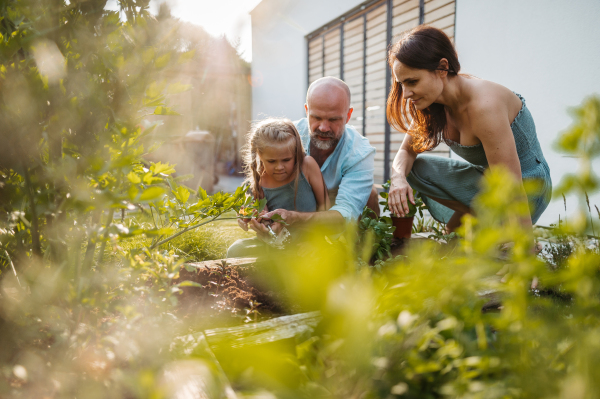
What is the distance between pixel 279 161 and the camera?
246cm

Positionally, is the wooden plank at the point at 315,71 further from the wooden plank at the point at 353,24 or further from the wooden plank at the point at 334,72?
the wooden plank at the point at 353,24

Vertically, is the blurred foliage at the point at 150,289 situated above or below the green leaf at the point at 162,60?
below

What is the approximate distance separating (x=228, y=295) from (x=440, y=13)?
4444 millimetres

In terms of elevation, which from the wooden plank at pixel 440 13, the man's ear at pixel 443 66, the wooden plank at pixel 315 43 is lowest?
the man's ear at pixel 443 66

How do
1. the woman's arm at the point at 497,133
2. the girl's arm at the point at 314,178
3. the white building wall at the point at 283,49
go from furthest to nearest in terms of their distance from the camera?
the white building wall at the point at 283,49
the girl's arm at the point at 314,178
the woman's arm at the point at 497,133

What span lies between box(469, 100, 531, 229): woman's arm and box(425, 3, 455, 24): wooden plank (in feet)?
8.90

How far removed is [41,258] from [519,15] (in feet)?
13.3

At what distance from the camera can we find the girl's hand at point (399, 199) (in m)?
2.25

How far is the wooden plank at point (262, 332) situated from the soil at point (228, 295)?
231mm

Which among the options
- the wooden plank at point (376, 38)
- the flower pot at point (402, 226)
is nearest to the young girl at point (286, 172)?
the flower pot at point (402, 226)

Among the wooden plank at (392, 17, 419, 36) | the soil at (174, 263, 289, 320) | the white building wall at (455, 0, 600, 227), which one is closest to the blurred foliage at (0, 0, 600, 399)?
the soil at (174, 263, 289, 320)

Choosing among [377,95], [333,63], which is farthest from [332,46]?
[377,95]

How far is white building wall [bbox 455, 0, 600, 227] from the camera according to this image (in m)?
2.84

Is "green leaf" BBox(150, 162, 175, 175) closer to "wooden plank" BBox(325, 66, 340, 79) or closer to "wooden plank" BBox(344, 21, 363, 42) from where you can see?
"wooden plank" BBox(344, 21, 363, 42)
